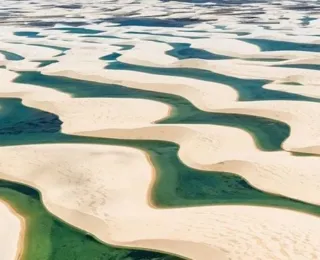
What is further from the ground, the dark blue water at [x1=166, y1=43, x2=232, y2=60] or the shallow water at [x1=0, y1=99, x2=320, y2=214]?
the shallow water at [x1=0, y1=99, x2=320, y2=214]

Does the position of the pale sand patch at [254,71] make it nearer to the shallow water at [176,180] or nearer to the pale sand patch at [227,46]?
the pale sand patch at [227,46]

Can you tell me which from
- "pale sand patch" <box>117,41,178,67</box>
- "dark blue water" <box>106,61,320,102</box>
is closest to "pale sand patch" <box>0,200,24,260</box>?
"dark blue water" <box>106,61,320,102</box>

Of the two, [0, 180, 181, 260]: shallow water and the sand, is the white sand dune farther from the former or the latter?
[0, 180, 181, 260]: shallow water

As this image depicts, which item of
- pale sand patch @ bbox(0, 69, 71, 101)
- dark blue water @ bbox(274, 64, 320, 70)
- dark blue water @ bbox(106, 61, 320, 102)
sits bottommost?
dark blue water @ bbox(274, 64, 320, 70)

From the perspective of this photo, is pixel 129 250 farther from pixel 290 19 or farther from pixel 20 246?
pixel 290 19

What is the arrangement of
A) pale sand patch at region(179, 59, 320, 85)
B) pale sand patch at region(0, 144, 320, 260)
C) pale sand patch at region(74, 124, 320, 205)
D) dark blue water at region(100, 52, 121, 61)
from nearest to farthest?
1. pale sand patch at region(0, 144, 320, 260)
2. pale sand patch at region(74, 124, 320, 205)
3. pale sand patch at region(179, 59, 320, 85)
4. dark blue water at region(100, 52, 121, 61)

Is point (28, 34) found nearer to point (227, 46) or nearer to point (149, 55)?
point (149, 55)

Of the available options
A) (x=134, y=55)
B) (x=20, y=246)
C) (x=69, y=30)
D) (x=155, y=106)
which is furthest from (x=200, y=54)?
(x=20, y=246)
